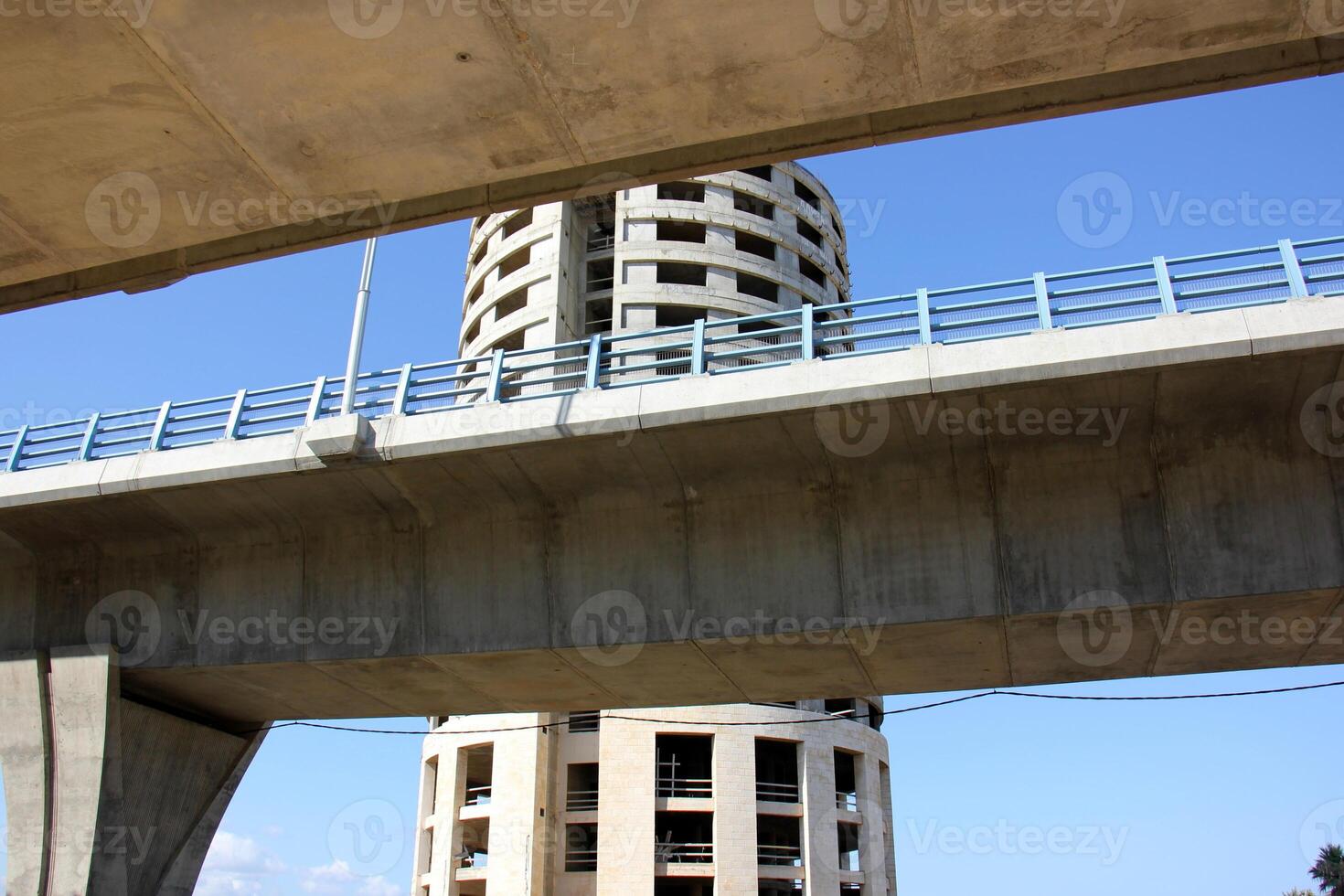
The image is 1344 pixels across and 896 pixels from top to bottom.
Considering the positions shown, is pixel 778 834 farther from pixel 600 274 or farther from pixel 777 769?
pixel 600 274

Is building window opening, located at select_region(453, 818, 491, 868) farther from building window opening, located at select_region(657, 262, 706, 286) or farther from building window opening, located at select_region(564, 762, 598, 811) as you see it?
building window opening, located at select_region(657, 262, 706, 286)

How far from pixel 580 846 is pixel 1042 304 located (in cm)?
3472

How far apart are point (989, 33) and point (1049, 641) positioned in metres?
11.6

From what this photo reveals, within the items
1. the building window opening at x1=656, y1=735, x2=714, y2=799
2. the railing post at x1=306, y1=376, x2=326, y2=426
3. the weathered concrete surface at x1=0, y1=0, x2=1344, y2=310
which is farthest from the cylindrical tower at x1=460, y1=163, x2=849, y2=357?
the weathered concrete surface at x1=0, y1=0, x2=1344, y2=310

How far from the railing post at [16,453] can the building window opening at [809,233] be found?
132 feet

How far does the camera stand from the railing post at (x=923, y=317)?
48.2 ft

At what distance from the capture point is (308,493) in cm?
1694

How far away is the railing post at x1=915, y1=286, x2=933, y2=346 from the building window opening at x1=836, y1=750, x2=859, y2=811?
114ft

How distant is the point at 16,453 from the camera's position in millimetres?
18953

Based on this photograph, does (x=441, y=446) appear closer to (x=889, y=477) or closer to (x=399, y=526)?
(x=399, y=526)

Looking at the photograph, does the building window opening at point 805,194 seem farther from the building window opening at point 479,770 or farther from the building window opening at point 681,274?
the building window opening at point 479,770

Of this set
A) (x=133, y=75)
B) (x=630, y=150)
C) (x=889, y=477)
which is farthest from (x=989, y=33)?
(x=889, y=477)

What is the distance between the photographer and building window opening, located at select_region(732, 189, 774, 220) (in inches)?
2030

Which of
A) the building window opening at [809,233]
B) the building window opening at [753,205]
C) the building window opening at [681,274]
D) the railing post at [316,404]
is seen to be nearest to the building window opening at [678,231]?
the building window opening at [681,274]
